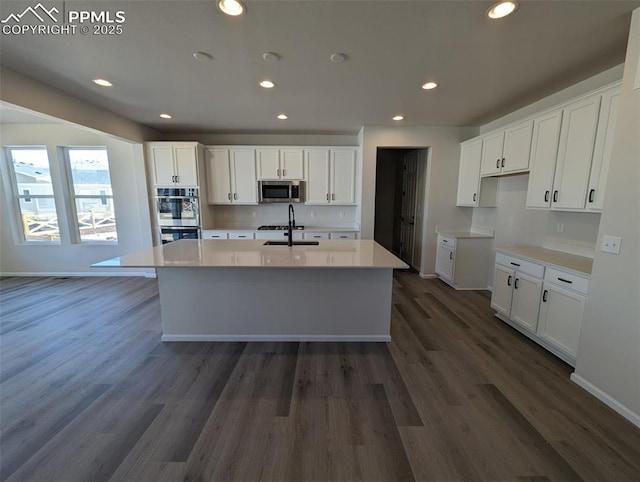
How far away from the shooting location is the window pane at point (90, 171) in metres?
4.65

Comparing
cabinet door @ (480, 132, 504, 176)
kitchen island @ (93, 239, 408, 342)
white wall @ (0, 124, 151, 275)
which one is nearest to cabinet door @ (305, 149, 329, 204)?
kitchen island @ (93, 239, 408, 342)

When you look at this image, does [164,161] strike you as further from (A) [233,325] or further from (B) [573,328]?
(B) [573,328]

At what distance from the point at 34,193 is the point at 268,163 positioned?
14.4ft

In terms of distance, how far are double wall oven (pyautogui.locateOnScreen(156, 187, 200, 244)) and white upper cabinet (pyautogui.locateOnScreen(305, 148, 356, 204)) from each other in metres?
2.10

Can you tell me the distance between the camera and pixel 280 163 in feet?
15.5

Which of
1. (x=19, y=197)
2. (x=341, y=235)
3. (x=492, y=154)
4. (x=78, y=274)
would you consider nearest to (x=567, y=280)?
(x=492, y=154)

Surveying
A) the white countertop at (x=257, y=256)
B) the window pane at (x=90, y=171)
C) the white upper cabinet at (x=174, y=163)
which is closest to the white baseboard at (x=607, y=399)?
the white countertop at (x=257, y=256)

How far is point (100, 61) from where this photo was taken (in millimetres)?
2311

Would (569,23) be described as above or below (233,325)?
above

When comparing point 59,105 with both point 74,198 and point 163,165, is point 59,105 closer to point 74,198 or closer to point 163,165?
point 163,165

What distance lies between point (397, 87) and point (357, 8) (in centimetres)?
132

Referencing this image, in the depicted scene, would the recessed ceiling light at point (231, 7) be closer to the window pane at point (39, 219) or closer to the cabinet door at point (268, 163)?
the cabinet door at point (268, 163)

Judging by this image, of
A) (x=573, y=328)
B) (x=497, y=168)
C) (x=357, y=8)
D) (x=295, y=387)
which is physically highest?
(x=357, y=8)

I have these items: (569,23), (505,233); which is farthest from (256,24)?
(505,233)
